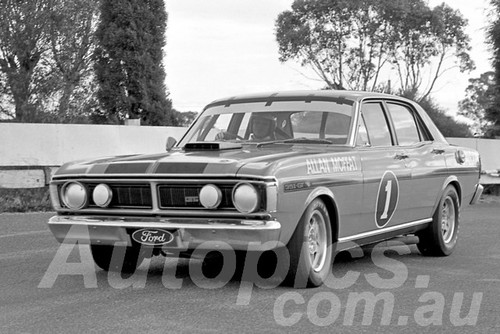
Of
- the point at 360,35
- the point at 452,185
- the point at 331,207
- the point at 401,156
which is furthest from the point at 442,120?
the point at 331,207

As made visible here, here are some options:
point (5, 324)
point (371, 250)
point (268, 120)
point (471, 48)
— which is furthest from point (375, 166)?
point (471, 48)

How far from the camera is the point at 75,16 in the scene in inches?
1029

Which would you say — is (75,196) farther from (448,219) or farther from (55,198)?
(448,219)

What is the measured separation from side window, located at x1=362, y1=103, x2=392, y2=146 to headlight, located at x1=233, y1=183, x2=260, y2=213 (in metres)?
2.08

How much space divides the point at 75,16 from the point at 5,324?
70.9 feet

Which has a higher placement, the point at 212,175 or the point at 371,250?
the point at 212,175

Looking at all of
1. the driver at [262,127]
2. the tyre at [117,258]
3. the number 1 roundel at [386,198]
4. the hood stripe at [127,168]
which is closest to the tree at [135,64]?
the driver at [262,127]

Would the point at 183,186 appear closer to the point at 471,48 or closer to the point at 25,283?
the point at 25,283

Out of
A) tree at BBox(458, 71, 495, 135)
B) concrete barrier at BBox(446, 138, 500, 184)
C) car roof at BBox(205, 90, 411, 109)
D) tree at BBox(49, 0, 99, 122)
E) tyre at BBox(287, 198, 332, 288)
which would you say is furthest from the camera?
tree at BBox(458, 71, 495, 135)

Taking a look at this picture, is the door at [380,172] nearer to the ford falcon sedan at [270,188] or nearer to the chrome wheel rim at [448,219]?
the ford falcon sedan at [270,188]

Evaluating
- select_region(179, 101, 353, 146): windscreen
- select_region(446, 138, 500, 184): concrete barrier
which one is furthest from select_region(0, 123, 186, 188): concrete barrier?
select_region(446, 138, 500, 184): concrete barrier

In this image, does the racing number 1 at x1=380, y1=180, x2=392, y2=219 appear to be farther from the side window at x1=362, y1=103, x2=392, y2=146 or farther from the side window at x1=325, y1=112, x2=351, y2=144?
the side window at x1=325, y1=112, x2=351, y2=144

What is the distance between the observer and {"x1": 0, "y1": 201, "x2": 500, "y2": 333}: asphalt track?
5453mm

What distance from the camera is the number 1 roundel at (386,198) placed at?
25.2 feet
